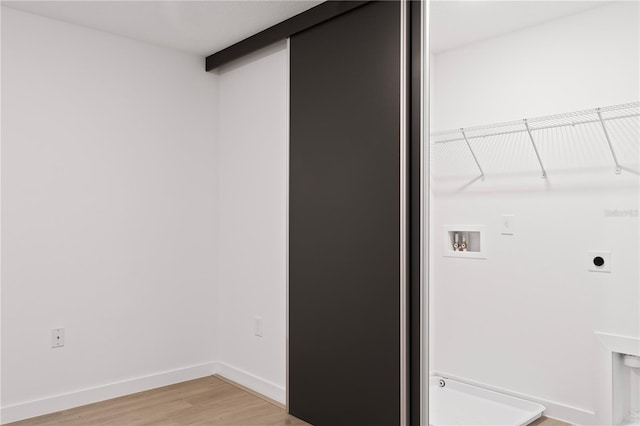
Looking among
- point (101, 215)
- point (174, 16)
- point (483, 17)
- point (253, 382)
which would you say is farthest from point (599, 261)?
point (101, 215)

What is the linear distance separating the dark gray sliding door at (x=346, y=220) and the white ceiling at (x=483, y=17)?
209 millimetres

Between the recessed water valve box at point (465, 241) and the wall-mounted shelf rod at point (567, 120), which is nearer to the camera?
the wall-mounted shelf rod at point (567, 120)

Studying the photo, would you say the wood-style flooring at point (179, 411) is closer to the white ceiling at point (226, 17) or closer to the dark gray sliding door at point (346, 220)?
the dark gray sliding door at point (346, 220)

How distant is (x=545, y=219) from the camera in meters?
2.07

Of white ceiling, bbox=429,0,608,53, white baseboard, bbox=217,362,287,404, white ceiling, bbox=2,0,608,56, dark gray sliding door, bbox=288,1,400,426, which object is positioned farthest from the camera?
white baseboard, bbox=217,362,287,404

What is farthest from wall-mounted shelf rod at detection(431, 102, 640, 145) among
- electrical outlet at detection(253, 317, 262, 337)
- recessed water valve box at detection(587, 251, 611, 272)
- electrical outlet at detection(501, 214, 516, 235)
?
electrical outlet at detection(253, 317, 262, 337)

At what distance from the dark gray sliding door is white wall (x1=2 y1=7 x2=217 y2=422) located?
1.02 metres

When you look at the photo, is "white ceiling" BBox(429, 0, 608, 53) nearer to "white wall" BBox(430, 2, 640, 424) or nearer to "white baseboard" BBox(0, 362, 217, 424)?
"white wall" BBox(430, 2, 640, 424)

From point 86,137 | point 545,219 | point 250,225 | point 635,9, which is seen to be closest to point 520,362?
point 545,219

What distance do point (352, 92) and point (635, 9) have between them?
1327 mm

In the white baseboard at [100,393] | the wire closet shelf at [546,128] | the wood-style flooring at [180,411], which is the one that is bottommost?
the wood-style flooring at [180,411]

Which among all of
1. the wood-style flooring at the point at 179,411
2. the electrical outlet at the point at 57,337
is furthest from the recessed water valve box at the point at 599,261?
the electrical outlet at the point at 57,337

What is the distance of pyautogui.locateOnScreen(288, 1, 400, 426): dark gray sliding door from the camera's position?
2539mm

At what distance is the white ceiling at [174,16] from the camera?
291 centimetres
